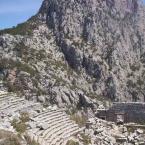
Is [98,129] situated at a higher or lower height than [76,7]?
lower

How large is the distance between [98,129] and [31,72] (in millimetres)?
91662

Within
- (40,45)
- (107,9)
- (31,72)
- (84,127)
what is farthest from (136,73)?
(84,127)

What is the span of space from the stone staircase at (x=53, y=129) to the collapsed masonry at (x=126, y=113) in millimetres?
8945

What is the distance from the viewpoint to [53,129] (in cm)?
4341

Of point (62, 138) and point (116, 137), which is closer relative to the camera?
point (62, 138)

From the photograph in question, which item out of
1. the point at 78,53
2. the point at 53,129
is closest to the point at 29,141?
the point at 53,129

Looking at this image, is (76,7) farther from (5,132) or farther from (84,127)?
(5,132)

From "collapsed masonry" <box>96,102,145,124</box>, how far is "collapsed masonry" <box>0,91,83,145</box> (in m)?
8.95

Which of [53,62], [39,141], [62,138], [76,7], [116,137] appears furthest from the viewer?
[76,7]

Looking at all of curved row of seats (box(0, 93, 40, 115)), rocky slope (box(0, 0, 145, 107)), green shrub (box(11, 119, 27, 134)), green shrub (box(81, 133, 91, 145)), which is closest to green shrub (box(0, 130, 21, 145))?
green shrub (box(11, 119, 27, 134))

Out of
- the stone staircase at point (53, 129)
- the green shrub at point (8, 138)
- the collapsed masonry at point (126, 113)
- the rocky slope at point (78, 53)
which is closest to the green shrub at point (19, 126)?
the stone staircase at point (53, 129)

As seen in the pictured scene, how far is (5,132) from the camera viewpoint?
3444cm

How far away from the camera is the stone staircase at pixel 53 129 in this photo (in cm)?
3934

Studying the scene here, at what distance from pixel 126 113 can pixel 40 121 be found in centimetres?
1764
